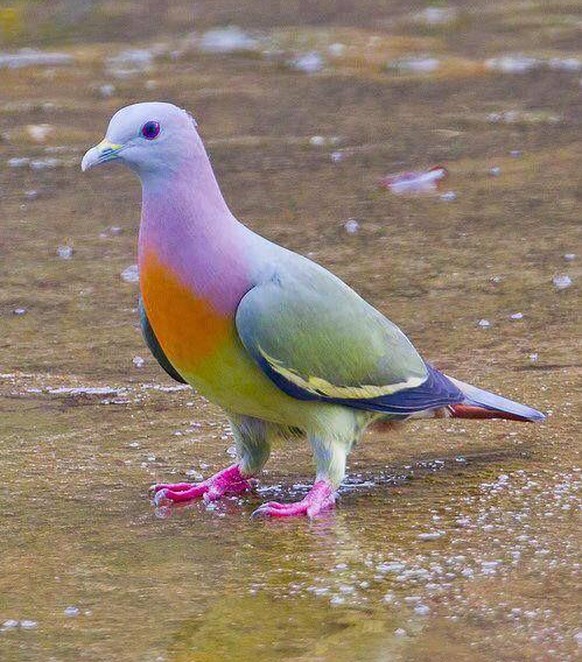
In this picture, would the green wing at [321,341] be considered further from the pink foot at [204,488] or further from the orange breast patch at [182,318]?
the pink foot at [204,488]

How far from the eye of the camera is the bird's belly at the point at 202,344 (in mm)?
3523

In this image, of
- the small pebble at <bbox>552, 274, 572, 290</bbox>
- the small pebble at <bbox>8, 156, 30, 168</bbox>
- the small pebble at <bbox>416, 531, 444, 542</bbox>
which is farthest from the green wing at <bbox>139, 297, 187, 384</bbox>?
the small pebble at <bbox>8, 156, 30, 168</bbox>

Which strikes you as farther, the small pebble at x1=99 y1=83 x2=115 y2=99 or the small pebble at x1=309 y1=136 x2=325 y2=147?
the small pebble at x1=99 y1=83 x2=115 y2=99

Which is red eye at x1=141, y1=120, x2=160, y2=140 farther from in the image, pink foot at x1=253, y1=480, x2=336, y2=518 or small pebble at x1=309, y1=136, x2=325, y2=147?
small pebble at x1=309, y1=136, x2=325, y2=147

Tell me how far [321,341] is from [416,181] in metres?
3.34

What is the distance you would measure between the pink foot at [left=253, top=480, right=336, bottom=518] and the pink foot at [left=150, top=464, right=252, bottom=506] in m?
0.17

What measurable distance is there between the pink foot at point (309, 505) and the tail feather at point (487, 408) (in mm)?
→ 477

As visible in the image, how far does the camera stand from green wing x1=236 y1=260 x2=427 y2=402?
3.52 metres

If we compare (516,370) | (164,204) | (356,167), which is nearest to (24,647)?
(164,204)

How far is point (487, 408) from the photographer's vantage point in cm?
399

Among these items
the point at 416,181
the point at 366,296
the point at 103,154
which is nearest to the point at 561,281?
the point at 366,296

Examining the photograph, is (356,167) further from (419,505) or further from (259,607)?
(259,607)

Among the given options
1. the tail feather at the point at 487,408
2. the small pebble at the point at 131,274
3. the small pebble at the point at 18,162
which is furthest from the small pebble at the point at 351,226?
the tail feather at the point at 487,408

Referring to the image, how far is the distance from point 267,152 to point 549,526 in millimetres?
4301
